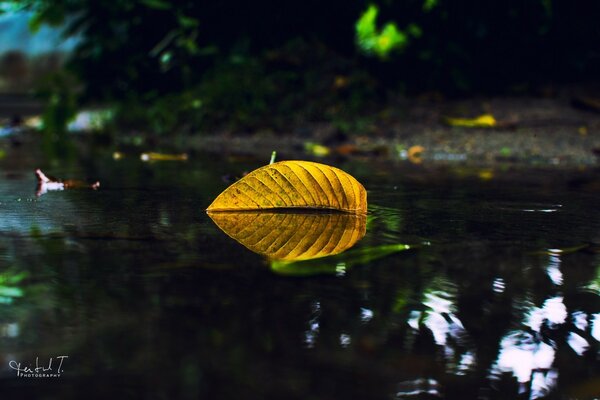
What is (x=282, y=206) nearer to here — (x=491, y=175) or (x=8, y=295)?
(x=8, y=295)

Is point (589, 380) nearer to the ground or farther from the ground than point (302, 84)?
nearer to the ground

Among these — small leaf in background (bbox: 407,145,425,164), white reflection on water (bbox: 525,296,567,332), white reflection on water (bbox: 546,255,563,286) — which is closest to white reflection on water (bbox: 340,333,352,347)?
white reflection on water (bbox: 525,296,567,332)

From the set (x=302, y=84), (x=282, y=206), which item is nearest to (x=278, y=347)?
(x=282, y=206)

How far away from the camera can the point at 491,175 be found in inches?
127

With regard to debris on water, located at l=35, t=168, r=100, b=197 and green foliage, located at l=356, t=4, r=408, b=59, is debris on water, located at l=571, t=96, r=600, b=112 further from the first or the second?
debris on water, located at l=35, t=168, r=100, b=197

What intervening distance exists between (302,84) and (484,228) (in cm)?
399

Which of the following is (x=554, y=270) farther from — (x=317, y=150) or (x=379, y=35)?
(x=379, y=35)

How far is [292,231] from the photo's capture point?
1.79 metres

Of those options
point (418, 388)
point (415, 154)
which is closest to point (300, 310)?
point (418, 388)

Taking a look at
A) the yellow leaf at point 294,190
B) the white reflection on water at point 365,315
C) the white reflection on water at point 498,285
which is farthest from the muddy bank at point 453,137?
the white reflection on water at point 365,315

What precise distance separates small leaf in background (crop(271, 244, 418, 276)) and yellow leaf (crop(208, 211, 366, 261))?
3cm

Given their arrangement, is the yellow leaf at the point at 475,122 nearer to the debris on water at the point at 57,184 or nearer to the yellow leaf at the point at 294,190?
the debris on water at the point at 57,184

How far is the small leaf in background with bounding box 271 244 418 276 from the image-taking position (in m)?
1.40

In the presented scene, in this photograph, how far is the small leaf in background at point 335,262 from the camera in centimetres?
140
